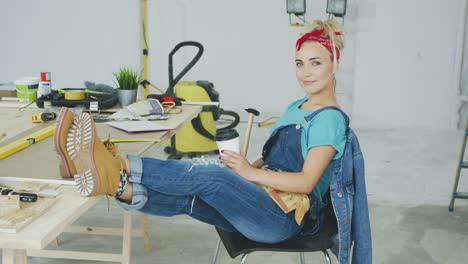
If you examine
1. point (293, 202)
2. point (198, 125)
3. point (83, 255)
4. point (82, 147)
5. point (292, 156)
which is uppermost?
point (82, 147)

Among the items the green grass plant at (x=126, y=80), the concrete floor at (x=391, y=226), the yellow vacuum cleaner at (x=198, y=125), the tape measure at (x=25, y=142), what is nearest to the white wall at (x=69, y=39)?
the yellow vacuum cleaner at (x=198, y=125)

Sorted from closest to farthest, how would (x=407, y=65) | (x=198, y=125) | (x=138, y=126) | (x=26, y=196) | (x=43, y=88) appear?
(x=26, y=196)
(x=138, y=126)
(x=43, y=88)
(x=198, y=125)
(x=407, y=65)

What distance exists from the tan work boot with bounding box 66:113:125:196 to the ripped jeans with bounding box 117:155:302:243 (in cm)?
10

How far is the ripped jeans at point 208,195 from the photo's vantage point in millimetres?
1627

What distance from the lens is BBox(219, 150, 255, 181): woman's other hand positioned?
1740mm

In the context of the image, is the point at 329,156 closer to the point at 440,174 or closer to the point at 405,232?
the point at 405,232

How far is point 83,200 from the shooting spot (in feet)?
4.56

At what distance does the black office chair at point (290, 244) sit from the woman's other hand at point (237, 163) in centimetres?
21

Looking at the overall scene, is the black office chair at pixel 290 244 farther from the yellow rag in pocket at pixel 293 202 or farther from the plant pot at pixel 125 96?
the plant pot at pixel 125 96

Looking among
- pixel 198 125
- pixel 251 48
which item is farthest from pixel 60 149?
pixel 251 48

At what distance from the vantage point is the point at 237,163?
1738 mm

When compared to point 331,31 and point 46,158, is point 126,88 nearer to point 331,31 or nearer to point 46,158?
point 46,158

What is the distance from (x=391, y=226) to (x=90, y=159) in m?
2.13

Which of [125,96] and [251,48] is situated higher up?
[251,48]
